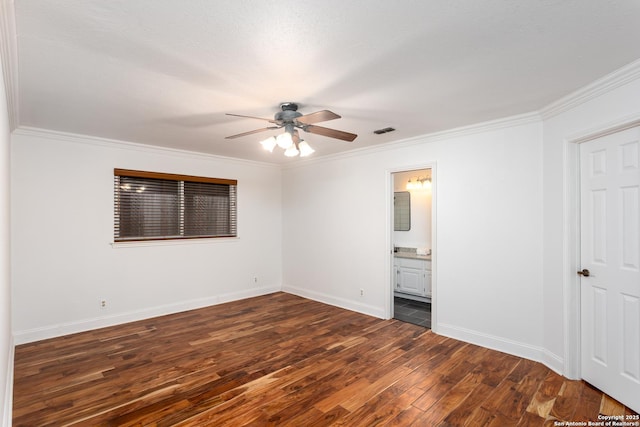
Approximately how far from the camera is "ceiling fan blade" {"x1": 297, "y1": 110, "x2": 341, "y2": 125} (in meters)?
2.43

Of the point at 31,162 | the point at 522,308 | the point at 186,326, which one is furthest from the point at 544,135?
the point at 31,162

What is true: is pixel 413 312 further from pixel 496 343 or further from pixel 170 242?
pixel 170 242

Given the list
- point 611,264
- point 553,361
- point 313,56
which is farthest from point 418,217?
point 313,56

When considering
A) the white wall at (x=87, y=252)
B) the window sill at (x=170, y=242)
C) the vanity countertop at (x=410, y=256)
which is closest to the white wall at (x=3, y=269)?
the white wall at (x=87, y=252)

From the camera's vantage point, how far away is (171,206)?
16.3 feet

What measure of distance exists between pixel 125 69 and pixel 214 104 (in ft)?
2.60

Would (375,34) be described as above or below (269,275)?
above

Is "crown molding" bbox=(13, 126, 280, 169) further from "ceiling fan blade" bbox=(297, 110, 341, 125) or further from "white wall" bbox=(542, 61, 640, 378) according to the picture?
"white wall" bbox=(542, 61, 640, 378)

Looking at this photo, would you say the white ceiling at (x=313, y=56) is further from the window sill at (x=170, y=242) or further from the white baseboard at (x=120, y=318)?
the white baseboard at (x=120, y=318)

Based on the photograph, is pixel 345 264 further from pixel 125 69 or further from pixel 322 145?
pixel 125 69

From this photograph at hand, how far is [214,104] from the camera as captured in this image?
295 centimetres

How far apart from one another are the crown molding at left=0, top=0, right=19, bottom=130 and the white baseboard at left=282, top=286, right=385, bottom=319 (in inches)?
176

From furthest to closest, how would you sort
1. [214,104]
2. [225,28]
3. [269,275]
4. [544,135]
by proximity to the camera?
[269,275], [544,135], [214,104], [225,28]

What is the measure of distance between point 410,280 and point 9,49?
5.36 m
